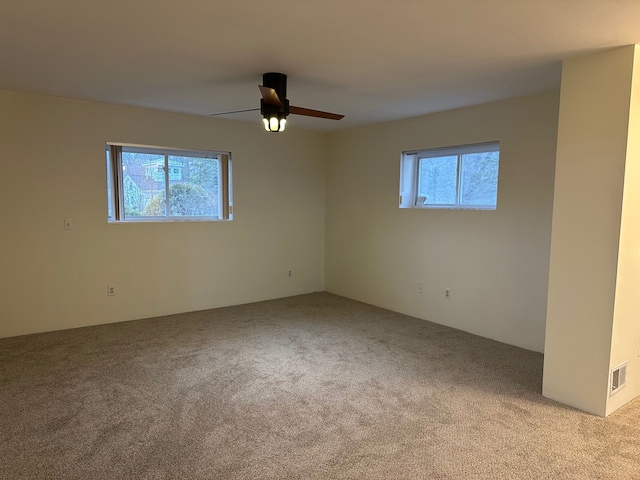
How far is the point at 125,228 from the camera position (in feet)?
14.8

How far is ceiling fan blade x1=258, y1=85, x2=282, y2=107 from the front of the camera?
8.55 feet

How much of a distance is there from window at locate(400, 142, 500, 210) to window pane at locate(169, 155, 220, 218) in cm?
239

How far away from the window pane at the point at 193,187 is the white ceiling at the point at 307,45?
120 cm

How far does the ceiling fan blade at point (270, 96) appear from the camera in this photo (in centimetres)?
261

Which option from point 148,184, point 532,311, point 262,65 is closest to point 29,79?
point 148,184

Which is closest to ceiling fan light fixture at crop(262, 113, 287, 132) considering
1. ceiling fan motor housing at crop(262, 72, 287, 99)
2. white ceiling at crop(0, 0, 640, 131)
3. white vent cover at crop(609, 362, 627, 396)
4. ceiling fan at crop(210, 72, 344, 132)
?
ceiling fan at crop(210, 72, 344, 132)

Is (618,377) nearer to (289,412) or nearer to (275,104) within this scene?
(289,412)

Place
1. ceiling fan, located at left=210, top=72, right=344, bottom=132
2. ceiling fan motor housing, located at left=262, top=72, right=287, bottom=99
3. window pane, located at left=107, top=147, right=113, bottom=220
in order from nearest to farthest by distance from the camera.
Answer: ceiling fan, located at left=210, top=72, right=344, bottom=132 → ceiling fan motor housing, located at left=262, top=72, right=287, bottom=99 → window pane, located at left=107, top=147, right=113, bottom=220

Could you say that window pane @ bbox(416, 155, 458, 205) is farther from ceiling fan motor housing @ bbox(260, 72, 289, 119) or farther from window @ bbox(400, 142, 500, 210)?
ceiling fan motor housing @ bbox(260, 72, 289, 119)

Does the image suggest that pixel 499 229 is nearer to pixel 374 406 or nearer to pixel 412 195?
pixel 412 195

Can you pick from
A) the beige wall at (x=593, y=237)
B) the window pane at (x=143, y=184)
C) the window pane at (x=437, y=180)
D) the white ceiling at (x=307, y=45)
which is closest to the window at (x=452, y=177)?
the window pane at (x=437, y=180)

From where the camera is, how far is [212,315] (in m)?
4.85

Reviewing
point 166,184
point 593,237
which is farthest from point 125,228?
point 593,237

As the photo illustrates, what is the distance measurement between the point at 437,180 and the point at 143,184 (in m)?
3.42
